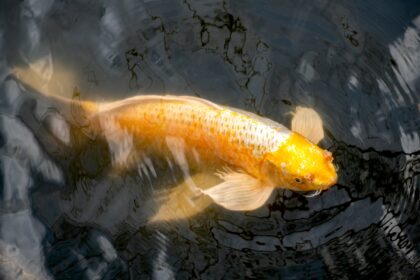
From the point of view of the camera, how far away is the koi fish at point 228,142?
138 inches

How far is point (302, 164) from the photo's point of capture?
347 centimetres

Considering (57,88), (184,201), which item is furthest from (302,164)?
(57,88)

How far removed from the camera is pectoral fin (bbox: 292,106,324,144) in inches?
155

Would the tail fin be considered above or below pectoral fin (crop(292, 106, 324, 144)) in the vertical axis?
below

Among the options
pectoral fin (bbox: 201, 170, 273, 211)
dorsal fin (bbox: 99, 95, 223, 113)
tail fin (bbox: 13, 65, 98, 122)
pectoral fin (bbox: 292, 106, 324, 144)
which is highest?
pectoral fin (bbox: 292, 106, 324, 144)

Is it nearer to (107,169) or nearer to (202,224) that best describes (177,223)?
(202,224)

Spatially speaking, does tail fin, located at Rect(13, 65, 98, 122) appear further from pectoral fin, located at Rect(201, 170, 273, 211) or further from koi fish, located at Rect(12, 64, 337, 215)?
pectoral fin, located at Rect(201, 170, 273, 211)

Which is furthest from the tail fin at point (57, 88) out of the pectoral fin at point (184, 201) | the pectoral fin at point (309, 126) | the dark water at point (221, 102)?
the pectoral fin at point (309, 126)

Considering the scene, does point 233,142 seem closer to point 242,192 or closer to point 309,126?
point 242,192

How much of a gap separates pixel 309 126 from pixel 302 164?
540 millimetres

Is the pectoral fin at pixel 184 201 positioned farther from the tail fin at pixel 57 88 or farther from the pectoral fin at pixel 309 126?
the tail fin at pixel 57 88

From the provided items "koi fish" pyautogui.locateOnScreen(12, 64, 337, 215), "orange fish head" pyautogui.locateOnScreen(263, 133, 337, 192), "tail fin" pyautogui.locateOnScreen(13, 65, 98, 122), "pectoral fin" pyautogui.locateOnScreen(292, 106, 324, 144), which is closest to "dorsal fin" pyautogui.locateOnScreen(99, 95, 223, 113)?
"koi fish" pyautogui.locateOnScreen(12, 64, 337, 215)

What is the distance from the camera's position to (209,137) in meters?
3.68

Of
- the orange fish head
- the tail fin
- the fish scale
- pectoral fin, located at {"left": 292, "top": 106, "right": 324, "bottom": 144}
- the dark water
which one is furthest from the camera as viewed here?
the tail fin
